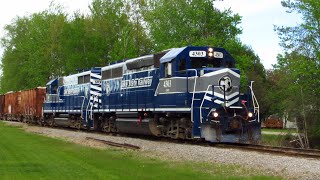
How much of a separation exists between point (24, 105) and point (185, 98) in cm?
3502

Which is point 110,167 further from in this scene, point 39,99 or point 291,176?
point 39,99

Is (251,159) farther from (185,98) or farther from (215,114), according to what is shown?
(185,98)

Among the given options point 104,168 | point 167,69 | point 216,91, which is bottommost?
point 104,168

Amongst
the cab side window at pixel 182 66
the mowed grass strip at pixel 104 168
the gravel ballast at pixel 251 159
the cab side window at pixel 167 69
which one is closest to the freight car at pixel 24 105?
the cab side window at pixel 167 69

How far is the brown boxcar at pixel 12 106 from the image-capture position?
180 ft

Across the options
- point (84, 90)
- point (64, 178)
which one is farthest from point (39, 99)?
point (64, 178)

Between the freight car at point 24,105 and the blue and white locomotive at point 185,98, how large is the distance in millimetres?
19230

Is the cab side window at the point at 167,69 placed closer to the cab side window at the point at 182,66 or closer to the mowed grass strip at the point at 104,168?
the cab side window at the point at 182,66

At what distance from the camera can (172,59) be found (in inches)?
774

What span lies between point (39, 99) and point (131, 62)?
2230 cm

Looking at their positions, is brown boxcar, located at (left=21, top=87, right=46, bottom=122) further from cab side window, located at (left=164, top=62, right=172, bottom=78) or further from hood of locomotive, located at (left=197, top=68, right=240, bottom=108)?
hood of locomotive, located at (left=197, top=68, right=240, bottom=108)

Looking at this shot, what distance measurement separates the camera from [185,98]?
19.2 m

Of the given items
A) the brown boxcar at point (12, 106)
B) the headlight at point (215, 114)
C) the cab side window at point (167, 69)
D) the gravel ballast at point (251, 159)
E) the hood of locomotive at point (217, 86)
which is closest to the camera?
the gravel ballast at point (251, 159)

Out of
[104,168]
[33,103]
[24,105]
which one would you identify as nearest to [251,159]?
[104,168]
